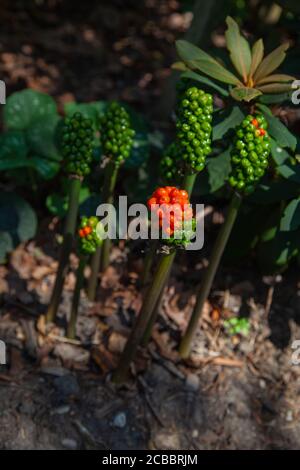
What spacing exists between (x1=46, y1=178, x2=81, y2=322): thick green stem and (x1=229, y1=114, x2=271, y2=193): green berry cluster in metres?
0.66

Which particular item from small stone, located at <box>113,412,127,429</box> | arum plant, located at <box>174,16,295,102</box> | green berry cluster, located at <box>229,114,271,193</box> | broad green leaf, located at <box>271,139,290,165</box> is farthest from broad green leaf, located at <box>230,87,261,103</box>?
small stone, located at <box>113,412,127,429</box>

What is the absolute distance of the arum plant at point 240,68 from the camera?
2.62 m

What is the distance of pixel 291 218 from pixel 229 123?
0.47 metres

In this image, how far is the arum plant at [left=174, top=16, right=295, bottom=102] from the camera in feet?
8.60

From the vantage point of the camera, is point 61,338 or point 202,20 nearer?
point 61,338

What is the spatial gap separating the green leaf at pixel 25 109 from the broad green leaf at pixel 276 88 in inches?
55.3

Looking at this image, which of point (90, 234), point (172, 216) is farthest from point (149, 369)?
point (172, 216)

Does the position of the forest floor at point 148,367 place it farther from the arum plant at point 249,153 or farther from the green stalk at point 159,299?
the arum plant at point 249,153

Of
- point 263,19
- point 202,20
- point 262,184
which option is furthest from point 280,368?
point 263,19

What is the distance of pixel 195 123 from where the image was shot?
93.0 inches

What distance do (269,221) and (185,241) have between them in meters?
0.98

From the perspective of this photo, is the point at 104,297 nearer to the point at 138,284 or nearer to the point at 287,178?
the point at 138,284

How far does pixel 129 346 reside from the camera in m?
2.81

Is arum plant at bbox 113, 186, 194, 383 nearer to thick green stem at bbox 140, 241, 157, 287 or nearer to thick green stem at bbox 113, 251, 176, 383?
thick green stem at bbox 113, 251, 176, 383
